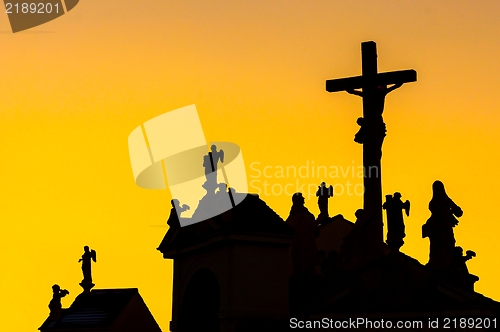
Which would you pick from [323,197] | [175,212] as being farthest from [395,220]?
[323,197]

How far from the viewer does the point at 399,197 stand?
3672 cm

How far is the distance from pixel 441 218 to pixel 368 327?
11.4 feet

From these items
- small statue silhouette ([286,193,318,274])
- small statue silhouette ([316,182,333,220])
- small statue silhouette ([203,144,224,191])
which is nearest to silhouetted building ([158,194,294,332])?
small statue silhouette ([286,193,318,274])

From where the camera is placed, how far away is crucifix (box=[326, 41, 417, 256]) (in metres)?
38.2

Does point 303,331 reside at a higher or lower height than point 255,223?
lower

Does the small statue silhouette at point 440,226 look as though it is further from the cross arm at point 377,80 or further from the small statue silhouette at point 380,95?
the cross arm at point 377,80

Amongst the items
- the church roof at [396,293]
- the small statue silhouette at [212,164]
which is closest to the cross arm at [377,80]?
the small statue silhouette at [212,164]

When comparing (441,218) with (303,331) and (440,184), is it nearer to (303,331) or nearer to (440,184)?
(440,184)

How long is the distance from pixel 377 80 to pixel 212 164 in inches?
182

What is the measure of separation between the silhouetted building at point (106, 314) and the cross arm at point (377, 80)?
9.54m

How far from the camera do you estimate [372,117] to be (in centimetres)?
3934

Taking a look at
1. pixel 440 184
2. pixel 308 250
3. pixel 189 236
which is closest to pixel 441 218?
pixel 440 184

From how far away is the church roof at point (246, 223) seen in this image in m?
37.1

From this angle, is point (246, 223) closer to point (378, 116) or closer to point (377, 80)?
point (378, 116)
